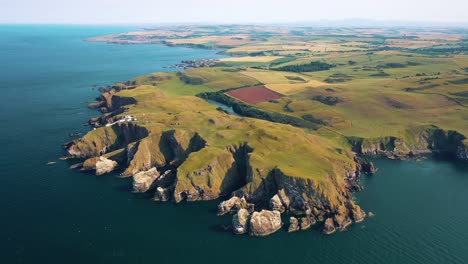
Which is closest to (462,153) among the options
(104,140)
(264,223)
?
(264,223)

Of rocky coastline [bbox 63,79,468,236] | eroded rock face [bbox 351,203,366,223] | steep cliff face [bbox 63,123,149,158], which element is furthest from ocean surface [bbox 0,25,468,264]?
steep cliff face [bbox 63,123,149,158]

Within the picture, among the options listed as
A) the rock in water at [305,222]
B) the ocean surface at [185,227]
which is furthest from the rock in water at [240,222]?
the rock in water at [305,222]

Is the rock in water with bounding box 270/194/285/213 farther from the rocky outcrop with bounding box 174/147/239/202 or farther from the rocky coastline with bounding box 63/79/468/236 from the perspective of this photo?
the rocky outcrop with bounding box 174/147/239/202

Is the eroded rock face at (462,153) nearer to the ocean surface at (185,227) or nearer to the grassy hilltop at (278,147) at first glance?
the grassy hilltop at (278,147)

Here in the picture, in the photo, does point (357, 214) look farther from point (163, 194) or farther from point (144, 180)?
point (144, 180)

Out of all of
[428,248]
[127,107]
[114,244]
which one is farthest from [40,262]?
[127,107]

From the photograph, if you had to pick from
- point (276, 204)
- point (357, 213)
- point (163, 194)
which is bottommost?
point (357, 213)
